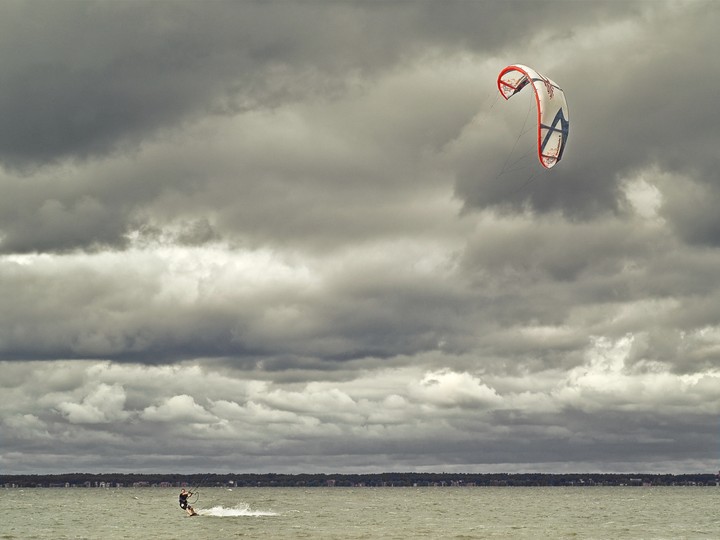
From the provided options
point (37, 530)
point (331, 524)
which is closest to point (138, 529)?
point (37, 530)

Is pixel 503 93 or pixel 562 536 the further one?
pixel 562 536

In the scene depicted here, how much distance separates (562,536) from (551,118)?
163ft

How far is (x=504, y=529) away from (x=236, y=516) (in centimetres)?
3774

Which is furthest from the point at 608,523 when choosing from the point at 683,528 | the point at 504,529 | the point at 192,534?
the point at 192,534

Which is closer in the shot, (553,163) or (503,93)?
(553,163)

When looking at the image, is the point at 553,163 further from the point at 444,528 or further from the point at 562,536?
the point at 444,528

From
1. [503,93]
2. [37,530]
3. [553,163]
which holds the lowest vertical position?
[37,530]

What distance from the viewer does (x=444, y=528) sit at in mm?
89875

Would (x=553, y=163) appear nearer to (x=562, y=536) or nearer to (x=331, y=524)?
(x=562, y=536)

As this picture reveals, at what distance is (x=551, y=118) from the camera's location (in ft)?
146

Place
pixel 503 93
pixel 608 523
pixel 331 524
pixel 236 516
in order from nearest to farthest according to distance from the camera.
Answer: pixel 503 93 < pixel 331 524 < pixel 608 523 < pixel 236 516

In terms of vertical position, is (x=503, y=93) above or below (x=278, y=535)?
above

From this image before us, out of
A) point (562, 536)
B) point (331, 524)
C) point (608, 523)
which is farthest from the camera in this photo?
point (608, 523)

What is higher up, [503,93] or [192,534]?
[503,93]
